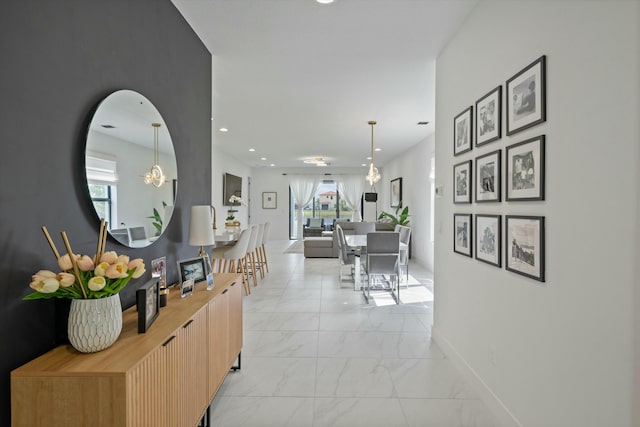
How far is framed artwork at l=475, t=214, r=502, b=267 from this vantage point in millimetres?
2246

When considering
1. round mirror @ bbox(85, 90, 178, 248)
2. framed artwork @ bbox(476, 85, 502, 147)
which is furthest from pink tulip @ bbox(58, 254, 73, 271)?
framed artwork @ bbox(476, 85, 502, 147)

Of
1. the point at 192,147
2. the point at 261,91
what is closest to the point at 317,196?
the point at 261,91

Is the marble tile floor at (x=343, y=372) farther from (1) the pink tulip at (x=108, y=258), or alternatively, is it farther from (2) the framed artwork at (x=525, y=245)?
(1) the pink tulip at (x=108, y=258)

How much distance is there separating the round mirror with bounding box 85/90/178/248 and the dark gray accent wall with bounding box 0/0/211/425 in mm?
58

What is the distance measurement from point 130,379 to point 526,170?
2.03 meters

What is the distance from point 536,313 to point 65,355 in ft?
6.91

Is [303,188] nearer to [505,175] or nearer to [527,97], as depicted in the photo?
[505,175]

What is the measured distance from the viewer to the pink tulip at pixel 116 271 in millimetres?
1334

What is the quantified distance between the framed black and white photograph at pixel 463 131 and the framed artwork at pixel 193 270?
2.06 metres

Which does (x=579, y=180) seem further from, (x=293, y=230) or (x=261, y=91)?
(x=293, y=230)

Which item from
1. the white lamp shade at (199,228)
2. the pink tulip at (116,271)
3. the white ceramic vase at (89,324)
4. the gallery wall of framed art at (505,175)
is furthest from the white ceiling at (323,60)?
the white ceramic vase at (89,324)

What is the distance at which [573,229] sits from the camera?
1.58 metres

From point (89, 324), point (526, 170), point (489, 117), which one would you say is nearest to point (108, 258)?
point (89, 324)

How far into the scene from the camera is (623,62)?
1316 millimetres
